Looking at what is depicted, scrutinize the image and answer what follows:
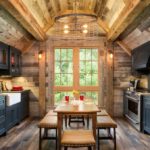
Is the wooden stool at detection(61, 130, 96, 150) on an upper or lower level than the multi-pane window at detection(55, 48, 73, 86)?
lower

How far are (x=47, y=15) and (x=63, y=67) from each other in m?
1.80

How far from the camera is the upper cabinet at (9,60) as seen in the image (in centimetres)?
542

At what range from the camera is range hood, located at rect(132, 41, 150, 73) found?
5.51 meters

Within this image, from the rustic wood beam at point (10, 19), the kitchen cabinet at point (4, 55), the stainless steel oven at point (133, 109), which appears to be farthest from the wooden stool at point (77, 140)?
the kitchen cabinet at point (4, 55)

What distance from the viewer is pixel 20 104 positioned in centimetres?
613

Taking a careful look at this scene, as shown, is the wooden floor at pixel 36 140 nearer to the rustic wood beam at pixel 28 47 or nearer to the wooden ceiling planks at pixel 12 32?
the wooden ceiling planks at pixel 12 32

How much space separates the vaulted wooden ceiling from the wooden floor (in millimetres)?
2298

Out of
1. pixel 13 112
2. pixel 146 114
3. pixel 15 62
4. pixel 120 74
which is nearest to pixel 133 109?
pixel 146 114

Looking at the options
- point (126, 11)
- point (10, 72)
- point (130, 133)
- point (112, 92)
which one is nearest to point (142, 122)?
point (130, 133)

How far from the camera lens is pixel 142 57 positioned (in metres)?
5.86

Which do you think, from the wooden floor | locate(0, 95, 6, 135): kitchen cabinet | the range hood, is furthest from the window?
locate(0, 95, 6, 135): kitchen cabinet

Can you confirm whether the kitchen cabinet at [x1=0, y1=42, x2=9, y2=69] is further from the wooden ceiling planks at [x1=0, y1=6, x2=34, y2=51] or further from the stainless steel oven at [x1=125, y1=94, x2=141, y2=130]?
the stainless steel oven at [x1=125, y1=94, x2=141, y2=130]

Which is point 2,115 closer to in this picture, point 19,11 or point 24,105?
point 24,105

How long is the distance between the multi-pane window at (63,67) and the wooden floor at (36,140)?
6.30 ft
